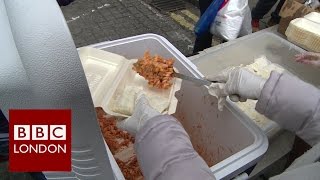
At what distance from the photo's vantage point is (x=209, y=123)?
5.32 ft

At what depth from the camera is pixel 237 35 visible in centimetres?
251

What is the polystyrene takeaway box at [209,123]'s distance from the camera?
122 centimetres

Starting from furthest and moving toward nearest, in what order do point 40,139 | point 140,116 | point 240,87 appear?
point 240,87 → point 140,116 → point 40,139

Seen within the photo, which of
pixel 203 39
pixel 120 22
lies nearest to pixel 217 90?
pixel 203 39

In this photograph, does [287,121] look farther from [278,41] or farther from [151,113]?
[278,41]

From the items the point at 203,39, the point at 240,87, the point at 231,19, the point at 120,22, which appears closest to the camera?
the point at 240,87

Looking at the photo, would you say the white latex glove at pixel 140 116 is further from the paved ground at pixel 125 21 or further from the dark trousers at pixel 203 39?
the paved ground at pixel 125 21

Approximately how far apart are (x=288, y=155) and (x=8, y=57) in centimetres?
156

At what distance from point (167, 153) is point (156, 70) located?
63 cm

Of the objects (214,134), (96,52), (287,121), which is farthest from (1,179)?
(287,121)

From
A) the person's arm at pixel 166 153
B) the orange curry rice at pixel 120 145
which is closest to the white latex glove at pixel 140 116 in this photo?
the person's arm at pixel 166 153

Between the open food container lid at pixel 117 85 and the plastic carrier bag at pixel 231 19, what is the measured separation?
1043 millimetres

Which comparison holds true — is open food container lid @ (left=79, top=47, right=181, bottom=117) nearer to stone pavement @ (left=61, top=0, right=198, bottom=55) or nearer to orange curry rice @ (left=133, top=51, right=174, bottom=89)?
orange curry rice @ (left=133, top=51, right=174, bottom=89)

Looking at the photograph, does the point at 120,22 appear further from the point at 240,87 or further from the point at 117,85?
the point at 240,87
